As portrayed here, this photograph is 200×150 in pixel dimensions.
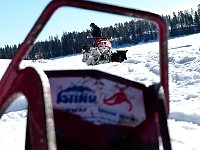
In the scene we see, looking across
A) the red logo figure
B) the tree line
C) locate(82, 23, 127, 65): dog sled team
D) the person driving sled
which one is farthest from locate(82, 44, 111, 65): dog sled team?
the tree line

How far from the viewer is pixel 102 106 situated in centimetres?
239

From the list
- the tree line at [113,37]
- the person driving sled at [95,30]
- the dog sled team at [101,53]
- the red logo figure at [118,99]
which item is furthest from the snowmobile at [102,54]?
the tree line at [113,37]

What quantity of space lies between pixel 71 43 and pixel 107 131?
371 ft

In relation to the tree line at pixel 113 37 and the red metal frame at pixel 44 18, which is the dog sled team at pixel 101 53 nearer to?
the red metal frame at pixel 44 18

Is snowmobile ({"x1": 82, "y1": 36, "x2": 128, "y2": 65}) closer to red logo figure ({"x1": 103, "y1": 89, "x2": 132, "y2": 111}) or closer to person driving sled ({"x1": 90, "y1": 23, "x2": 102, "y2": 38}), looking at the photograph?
person driving sled ({"x1": 90, "y1": 23, "x2": 102, "y2": 38})

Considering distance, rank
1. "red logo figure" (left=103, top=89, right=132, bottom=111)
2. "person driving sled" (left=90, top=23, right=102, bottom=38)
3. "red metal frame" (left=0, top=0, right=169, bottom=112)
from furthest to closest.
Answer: "person driving sled" (left=90, top=23, right=102, bottom=38) → "red logo figure" (left=103, top=89, right=132, bottom=111) → "red metal frame" (left=0, top=0, right=169, bottom=112)

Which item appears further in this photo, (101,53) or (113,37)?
(113,37)

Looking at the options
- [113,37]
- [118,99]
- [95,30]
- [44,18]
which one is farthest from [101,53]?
[113,37]

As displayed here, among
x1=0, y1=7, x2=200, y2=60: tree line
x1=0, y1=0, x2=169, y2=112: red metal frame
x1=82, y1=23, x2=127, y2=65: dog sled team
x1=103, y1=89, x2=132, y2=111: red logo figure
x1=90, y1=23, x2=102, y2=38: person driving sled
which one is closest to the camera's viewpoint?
x1=0, y1=0, x2=169, y2=112: red metal frame

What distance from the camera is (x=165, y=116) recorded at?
226 centimetres

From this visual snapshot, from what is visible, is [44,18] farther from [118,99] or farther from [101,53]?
[101,53]

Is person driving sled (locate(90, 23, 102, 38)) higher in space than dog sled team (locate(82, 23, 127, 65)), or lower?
higher

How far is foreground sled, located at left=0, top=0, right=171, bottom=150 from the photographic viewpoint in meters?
2.28

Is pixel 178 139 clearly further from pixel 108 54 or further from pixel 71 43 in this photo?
pixel 71 43
